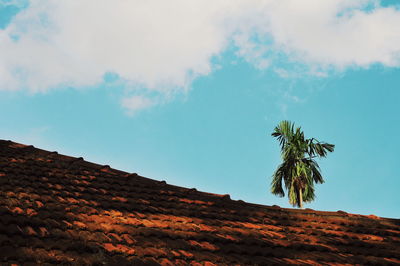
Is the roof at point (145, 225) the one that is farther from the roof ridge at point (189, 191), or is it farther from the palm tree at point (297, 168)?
the palm tree at point (297, 168)

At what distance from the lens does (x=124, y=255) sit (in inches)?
132

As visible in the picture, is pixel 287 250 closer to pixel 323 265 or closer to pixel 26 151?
pixel 323 265

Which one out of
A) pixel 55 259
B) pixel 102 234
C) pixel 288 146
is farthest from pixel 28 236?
pixel 288 146

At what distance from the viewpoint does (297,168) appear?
2302 centimetres

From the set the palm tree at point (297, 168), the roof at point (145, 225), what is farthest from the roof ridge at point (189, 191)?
the palm tree at point (297, 168)

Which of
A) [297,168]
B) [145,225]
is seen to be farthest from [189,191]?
[297,168]

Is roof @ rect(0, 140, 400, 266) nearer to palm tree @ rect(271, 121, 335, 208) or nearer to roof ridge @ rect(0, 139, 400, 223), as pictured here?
roof ridge @ rect(0, 139, 400, 223)

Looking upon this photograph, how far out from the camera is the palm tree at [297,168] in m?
23.1

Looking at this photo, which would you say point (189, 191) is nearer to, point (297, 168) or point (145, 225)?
point (145, 225)

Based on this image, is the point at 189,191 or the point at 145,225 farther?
the point at 189,191

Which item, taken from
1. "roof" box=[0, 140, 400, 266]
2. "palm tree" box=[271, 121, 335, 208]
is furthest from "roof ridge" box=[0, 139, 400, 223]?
"palm tree" box=[271, 121, 335, 208]

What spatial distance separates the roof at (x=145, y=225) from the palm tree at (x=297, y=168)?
56.2ft

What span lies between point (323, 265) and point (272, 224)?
1.20m

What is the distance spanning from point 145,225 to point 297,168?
2022 cm
